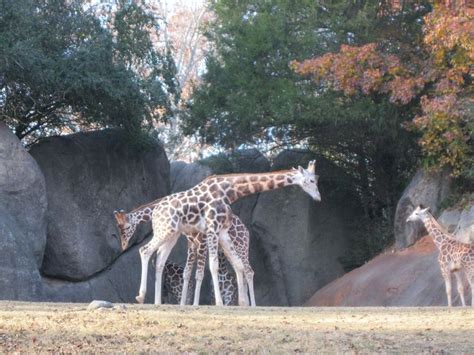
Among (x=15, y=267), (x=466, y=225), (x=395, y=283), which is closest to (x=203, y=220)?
(x=15, y=267)

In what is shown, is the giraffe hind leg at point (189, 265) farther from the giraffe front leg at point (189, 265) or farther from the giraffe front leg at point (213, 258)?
the giraffe front leg at point (213, 258)

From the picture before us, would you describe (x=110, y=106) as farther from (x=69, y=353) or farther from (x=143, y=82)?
(x=69, y=353)

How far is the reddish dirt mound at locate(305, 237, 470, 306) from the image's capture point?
20.8 meters

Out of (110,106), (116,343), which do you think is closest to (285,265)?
(110,106)

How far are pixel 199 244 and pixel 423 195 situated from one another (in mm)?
6314

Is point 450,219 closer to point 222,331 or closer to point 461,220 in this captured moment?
point 461,220

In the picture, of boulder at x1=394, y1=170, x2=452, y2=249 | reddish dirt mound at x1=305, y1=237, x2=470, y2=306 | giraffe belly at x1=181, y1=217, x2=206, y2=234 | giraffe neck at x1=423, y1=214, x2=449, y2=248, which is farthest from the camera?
boulder at x1=394, y1=170, x2=452, y2=249

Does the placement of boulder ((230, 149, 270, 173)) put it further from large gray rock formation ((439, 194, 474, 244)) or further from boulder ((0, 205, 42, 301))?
boulder ((0, 205, 42, 301))

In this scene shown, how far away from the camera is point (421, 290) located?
827 inches

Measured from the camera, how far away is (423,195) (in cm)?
2308

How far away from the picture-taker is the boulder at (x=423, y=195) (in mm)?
23031

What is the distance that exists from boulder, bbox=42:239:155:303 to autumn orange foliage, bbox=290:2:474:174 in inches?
262

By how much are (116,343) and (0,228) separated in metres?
10.9

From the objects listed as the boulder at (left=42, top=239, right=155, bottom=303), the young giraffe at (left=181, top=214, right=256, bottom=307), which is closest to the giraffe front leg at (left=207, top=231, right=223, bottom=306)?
the young giraffe at (left=181, top=214, right=256, bottom=307)
